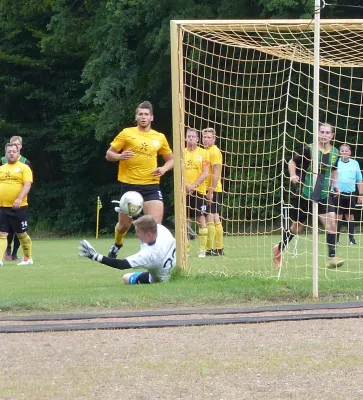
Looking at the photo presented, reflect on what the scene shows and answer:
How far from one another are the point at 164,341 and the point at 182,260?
3.68m

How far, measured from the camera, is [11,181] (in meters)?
15.0

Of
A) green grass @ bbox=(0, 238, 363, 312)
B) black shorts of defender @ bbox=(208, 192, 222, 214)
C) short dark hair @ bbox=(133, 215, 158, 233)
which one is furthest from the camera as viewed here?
black shorts of defender @ bbox=(208, 192, 222, 214)

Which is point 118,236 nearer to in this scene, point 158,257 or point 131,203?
point 131,203

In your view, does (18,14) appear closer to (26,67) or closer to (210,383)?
(26,67)

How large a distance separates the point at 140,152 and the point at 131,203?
0.86 metres

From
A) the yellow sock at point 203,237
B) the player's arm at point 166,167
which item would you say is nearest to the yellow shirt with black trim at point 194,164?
the yellow sock at point 203,237

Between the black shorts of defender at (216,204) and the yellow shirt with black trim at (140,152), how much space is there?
3339 mm

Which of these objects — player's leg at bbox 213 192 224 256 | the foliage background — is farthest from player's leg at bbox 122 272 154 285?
the foliage background

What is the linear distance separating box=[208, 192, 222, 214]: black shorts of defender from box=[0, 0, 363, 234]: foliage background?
13577 millimetres

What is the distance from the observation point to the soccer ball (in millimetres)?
11938

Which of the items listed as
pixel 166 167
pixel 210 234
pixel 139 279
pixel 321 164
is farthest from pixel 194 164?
pixel 139 279

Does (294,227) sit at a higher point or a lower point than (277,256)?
higher

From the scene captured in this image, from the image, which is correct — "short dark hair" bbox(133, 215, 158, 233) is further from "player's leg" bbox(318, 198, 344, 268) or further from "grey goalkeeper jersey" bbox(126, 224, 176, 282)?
"player's leg" bbox(318, 198, 344, 268)

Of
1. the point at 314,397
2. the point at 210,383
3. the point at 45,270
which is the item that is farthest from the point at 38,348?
the point at 45,270
